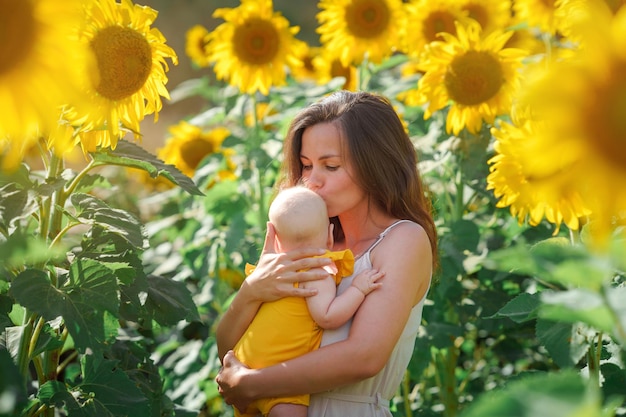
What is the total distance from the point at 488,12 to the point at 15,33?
2.48 m

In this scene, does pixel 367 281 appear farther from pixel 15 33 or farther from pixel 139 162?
pixel 15 33

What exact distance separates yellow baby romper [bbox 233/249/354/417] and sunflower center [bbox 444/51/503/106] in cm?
105

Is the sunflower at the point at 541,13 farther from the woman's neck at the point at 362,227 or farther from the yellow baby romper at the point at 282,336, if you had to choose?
the yellow baby romper at the point at 282,336

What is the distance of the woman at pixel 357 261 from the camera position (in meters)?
1.83

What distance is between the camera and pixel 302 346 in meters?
1.89

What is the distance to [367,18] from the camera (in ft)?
11.0

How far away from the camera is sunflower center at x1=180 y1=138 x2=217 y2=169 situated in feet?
12.8

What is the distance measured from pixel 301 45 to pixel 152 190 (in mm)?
1839

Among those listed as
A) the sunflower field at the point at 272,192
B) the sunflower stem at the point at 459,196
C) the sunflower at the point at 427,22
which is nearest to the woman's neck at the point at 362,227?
the sunflower field at the point at 272,192

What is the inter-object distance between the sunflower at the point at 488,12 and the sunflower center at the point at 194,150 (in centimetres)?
130

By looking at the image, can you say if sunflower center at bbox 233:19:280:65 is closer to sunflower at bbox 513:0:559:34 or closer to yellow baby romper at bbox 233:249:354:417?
sunflower at bbox 513:0:559:34

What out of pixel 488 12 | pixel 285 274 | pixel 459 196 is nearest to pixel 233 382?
pixel 285 274

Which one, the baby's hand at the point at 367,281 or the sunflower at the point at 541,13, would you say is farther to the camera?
the sunflower at the point at 541,13

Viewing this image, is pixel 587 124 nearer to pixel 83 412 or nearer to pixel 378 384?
pixel 378 384
